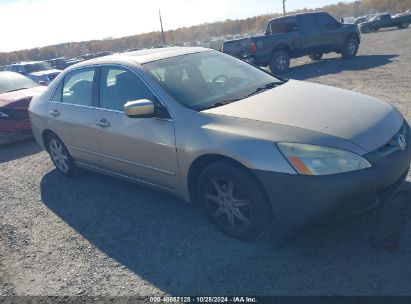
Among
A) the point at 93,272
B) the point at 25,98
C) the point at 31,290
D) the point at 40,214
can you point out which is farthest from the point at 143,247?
the point at 25,98

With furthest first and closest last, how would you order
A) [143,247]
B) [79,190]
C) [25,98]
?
1. [25,98]
2. [79,190]
3. [143,247]

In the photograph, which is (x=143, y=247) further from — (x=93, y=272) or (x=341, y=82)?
(x=341, y=82)

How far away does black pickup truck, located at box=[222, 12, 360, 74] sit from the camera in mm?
13289

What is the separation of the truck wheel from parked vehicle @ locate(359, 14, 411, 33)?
23.3 meters

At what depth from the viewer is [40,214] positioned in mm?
4652

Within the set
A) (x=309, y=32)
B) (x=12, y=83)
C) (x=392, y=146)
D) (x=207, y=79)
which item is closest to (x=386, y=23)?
(x=309, y=32)

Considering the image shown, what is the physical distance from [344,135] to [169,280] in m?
1.79

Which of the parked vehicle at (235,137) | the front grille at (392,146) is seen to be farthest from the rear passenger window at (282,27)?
the front grille at (392,146)

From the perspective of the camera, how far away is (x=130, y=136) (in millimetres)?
4012

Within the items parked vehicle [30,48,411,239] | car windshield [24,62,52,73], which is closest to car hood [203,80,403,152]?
parked vehicle [30,48,411,239]

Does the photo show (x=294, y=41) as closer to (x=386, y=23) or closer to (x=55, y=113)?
(x=55, y=113)

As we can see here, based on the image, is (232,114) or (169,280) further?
(232,114)

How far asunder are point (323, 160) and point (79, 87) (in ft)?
10.9

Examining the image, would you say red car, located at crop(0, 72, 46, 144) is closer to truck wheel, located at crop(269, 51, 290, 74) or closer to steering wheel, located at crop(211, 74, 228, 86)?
steering wheel, located at crop(211, 74, 228, 86)
